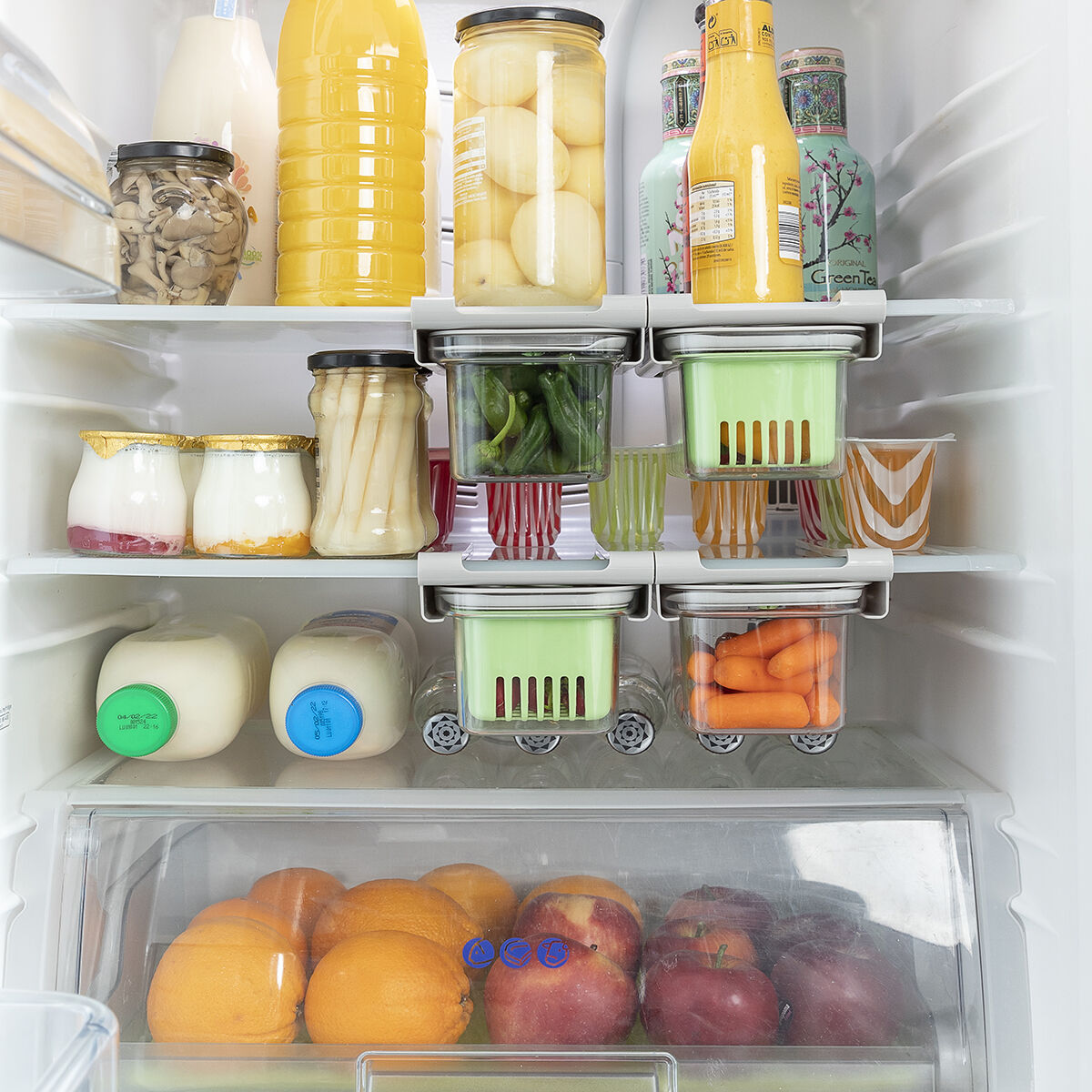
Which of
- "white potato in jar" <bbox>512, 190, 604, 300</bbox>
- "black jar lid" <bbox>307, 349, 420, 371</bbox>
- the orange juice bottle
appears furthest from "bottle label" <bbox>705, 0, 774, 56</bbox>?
"black jar lid" <bbox>307, 349, 420, 371</bbox>

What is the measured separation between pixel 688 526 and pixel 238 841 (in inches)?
27.7

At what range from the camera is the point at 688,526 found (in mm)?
1360

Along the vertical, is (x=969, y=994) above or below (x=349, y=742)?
below

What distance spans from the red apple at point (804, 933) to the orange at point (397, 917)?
12.0 inches

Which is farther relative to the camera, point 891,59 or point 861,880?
point 891,59

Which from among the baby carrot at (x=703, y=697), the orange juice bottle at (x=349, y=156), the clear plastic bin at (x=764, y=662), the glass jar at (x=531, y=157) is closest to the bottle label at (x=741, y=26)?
the glass jar at (x=531, y=157)

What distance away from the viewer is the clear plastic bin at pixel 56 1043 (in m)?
0.62

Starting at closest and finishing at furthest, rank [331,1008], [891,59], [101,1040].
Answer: [101,1040]
[331,1008]
[891,59]

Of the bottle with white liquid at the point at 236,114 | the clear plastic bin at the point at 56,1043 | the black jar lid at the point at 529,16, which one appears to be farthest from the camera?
the bottle with white liquid at the point at 236,114

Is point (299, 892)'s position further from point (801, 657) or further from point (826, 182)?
point (826, 182)

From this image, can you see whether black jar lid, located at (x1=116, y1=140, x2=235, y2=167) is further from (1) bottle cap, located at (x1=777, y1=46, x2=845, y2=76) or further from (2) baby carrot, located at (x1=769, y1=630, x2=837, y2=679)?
(2) baby carrot, located at (x1=769, y1=630, x2=837, y2=679)

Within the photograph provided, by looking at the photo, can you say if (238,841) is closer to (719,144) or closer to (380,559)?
(380,559)

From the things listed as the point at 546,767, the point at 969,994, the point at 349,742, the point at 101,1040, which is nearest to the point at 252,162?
the point at 349,742

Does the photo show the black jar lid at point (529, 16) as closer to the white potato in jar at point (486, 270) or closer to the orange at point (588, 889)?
the white potato in jar at point (486, 270)
